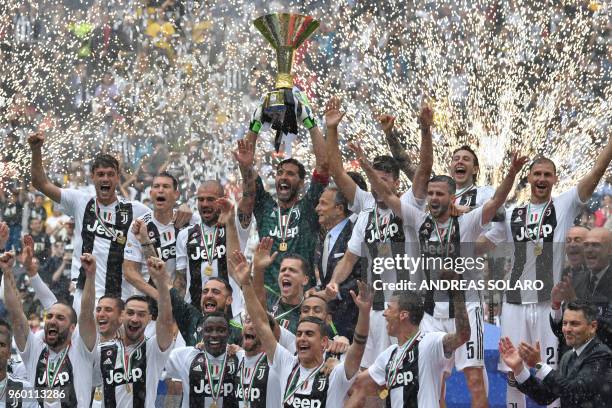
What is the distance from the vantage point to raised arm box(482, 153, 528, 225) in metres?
8.55

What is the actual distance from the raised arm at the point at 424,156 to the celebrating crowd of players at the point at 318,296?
0.01 metres

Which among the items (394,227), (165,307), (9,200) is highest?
(9,200)

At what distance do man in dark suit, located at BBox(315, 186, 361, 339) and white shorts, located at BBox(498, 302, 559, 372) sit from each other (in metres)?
1.07

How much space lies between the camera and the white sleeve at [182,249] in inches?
394

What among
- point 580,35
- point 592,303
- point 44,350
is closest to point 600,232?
point 592,303

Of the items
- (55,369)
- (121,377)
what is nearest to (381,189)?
(121,377)

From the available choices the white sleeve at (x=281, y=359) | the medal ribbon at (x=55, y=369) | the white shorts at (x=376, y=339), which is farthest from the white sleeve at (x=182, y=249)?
the white sleeve at (x=281, y=359)

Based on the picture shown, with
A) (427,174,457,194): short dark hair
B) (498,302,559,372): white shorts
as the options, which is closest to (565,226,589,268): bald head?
(498,302,559,372): white shorts

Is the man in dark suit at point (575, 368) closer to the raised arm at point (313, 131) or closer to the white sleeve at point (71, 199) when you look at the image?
the raised arm at point (313, 131)

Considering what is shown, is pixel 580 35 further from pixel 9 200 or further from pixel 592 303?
pixel 592 303

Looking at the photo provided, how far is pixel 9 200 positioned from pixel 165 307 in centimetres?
772

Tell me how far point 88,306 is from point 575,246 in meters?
3.13

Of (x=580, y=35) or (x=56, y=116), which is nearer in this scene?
(x=580, y=35)

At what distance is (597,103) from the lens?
56.0 feet
